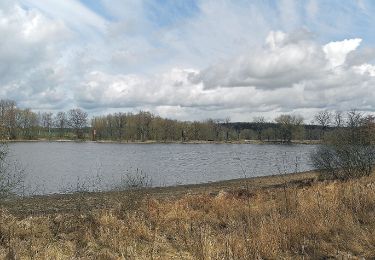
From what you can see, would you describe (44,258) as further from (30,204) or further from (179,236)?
(30,204)

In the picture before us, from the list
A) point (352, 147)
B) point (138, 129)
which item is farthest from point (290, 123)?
point (352, 147)

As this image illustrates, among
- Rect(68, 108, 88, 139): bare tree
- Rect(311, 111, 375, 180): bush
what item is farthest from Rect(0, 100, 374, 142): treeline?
Rect(311, 111, 375, 180): bush

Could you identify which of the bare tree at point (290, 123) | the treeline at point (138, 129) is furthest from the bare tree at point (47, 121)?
the bare tree at point (290, 123)

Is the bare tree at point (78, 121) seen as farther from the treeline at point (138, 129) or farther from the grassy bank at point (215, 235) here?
the grassy bank at point (215, 235)

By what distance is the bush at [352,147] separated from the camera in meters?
26.6

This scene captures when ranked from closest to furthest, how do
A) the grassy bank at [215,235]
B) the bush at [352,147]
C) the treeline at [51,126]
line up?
the grassy bank at [215,235], the bush at [352,147], the treeline at [51,126]

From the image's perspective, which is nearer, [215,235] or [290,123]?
Answer: [215,235]

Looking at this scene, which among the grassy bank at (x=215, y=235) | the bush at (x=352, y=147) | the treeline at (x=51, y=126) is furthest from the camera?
the treeline at (x=51, y=126)

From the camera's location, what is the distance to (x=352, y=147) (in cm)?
2688

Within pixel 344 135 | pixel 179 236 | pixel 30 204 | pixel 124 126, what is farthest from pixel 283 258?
pixel 124 126

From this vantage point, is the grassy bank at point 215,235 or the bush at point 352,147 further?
the bush at point 352,147

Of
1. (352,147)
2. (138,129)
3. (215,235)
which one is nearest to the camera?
(215,235)

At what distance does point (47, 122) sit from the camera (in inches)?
6752

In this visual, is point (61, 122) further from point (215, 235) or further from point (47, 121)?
point (215, 235)
